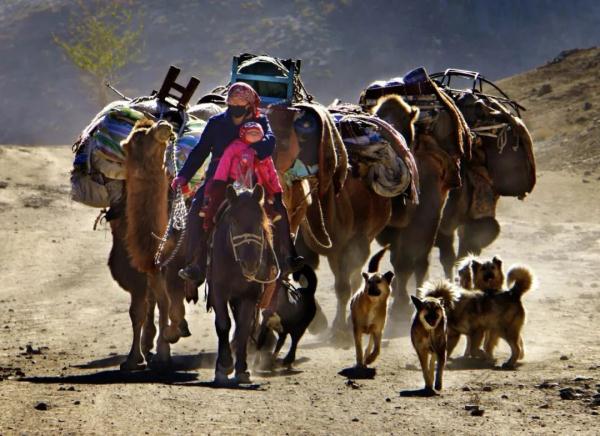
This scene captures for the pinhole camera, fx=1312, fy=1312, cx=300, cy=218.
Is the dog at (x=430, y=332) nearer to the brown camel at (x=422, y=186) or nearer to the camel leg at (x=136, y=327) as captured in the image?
the camel leg at (x=136, y=327)

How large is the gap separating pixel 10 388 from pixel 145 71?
6921cm

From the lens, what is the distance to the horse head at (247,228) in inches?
384

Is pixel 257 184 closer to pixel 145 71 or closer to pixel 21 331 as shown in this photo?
pixel 21 331

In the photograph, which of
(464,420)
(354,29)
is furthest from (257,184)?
(354,29)

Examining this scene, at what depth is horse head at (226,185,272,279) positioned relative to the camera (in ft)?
32.0

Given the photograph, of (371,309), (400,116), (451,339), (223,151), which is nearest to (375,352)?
(371,309)

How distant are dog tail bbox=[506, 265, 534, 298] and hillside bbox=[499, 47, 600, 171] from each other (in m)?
25.1

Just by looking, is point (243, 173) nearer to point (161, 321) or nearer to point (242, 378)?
point (242, 378)

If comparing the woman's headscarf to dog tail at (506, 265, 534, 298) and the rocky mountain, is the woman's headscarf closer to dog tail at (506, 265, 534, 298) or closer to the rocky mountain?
A: dog tail at (506, 265, 534, 298)

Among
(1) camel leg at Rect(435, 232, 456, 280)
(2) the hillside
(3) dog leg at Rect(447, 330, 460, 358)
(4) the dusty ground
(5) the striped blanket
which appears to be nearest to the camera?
(4) the dusty ground

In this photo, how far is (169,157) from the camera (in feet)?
38.4

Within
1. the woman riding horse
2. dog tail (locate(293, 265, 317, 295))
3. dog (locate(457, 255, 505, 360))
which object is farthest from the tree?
the woman riding horse

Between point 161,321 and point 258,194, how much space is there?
242 cm

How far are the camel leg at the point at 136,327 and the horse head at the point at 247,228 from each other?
1879 mm
